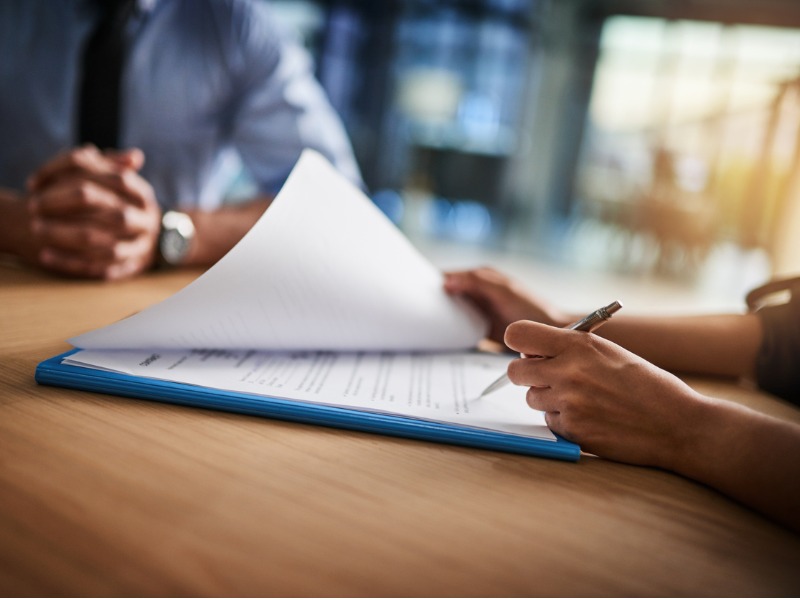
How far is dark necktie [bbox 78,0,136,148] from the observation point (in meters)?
0.97

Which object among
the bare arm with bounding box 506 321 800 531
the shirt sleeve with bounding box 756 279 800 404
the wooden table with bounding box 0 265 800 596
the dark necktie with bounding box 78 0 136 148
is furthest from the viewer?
the dark necktie with bounding box 78 0 136 148

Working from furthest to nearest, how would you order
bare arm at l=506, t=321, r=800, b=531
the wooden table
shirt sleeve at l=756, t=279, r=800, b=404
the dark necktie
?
the dark necktie
shirt sleeve at l=756, t=279, r=800, b=404
bare arm at l=506, t=321, r=800, b=531
the wooden table

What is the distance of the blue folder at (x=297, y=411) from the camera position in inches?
14.8

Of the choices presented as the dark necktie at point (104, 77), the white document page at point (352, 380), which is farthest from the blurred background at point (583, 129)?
the white document page at point (352, 380)

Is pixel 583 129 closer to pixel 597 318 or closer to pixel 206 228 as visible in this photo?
pixel 206 228

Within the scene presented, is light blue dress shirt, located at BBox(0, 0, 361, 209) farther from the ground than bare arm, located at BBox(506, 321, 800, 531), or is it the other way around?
light blue dress shirt, located at BBox(0, 0, 361, 209)

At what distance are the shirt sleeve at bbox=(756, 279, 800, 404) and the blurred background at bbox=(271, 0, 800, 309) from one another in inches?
184

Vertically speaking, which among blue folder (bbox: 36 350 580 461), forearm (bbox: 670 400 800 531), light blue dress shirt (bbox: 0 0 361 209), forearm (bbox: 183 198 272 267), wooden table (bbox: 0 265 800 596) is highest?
light blue dress shirt (bbox: 0 0 361 209)

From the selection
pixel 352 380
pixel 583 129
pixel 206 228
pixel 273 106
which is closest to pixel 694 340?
pixel 352 380

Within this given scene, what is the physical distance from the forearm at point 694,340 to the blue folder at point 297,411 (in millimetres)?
246

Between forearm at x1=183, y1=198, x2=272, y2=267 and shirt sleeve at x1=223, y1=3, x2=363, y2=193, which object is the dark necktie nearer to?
shirt sleeve at x1=223, y1=3, x2=363, y2=193

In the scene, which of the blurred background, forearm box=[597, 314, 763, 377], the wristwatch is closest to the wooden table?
forearm box=[597, 314, 763, 377]

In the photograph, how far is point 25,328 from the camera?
0.52 meters

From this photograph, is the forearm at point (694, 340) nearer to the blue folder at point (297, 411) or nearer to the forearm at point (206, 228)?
the blue folder at point (297, 411)
